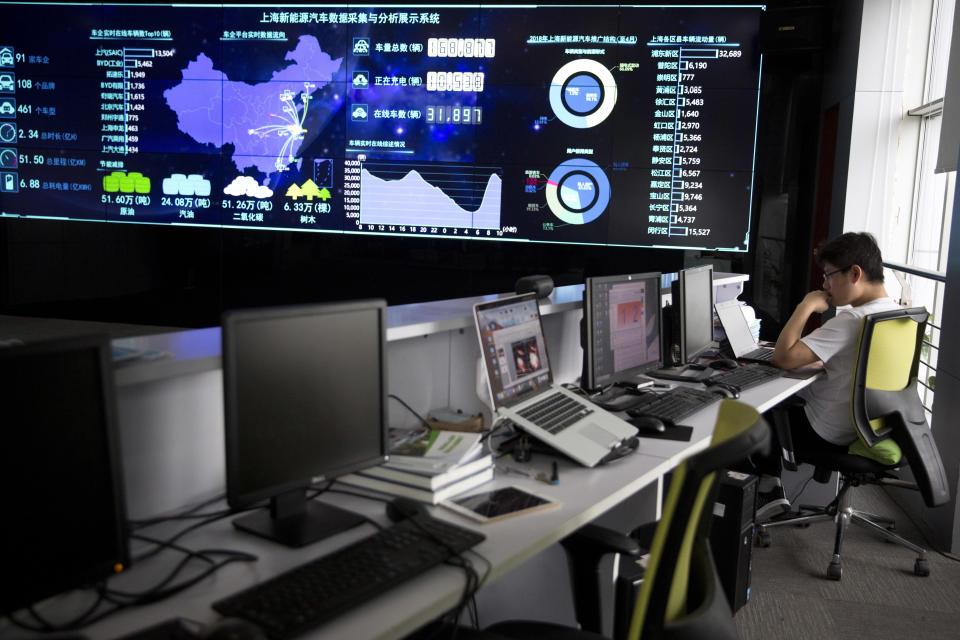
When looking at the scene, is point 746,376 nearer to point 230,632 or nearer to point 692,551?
point 692,551

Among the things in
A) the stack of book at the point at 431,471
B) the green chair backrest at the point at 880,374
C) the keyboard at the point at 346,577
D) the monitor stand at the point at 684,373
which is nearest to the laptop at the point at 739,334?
the monitor stand at the point at 684,373

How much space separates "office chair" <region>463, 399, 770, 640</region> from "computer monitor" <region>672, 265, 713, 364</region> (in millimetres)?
1852

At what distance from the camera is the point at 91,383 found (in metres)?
1.13

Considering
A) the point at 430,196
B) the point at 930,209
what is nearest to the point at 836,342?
the point at 930,209

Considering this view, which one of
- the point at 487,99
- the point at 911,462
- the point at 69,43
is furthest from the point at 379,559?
the point at 69,43

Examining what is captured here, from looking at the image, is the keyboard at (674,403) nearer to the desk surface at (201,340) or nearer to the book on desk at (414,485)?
the desk surface at (201,340)

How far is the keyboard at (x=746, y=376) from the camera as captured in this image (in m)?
3.14

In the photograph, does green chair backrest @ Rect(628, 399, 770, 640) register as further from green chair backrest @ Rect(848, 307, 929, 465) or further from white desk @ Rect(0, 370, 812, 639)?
green chair backrest @ Rect(848, 307, 929, 465)

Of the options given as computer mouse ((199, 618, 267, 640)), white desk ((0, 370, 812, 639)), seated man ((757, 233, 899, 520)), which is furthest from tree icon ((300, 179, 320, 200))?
computer mouse ((199, 618, 267, 640))

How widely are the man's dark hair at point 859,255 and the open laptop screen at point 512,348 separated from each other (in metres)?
1.65

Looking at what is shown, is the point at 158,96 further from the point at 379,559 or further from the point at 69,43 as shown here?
the point at 379,559

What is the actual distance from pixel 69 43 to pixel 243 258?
6.29ft

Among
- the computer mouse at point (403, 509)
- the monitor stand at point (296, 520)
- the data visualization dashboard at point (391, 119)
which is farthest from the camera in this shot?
the data visualization dashboard at point (391, 119)

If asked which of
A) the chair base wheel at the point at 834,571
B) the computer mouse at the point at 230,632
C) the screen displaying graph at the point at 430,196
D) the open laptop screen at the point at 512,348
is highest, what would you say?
the screen displaying graph at the point at 430,196
